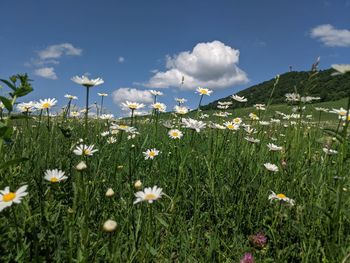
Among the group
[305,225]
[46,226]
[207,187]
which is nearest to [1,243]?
[46,226]

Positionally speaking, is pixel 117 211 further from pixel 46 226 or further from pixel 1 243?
pixel 1 243

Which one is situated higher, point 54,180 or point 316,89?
point 316,89

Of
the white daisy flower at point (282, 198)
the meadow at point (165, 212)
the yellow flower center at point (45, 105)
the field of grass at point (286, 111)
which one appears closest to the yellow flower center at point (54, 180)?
the meadow at point (165, 212)

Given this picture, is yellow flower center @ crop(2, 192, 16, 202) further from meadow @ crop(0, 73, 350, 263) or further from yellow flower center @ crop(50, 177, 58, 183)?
yellow flower center @ crop(50, 177, 58, 183)

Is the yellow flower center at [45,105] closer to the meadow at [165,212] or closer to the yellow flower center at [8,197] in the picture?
the meadow at [165,212]

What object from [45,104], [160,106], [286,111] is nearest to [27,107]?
[45,104]

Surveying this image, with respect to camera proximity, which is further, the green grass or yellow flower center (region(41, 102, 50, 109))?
yellow flower center (region(41, 102, 50, 109))

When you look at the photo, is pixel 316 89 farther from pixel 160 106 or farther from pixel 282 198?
pixel 282 198

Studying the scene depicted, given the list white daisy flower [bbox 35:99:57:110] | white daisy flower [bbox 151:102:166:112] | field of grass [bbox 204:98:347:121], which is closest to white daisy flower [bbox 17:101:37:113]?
white daisy flower [bbox 35:99:57:110]

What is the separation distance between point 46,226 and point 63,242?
4.9 inches

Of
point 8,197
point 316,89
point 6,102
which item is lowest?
point 8,197

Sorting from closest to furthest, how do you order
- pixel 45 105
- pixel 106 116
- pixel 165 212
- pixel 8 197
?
pixel 8 197 < pixel 165 212 < pixel 45 105 < pixel 106 116

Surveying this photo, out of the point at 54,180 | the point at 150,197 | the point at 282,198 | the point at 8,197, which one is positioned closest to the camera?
the point at 8,197

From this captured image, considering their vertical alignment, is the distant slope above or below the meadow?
above
